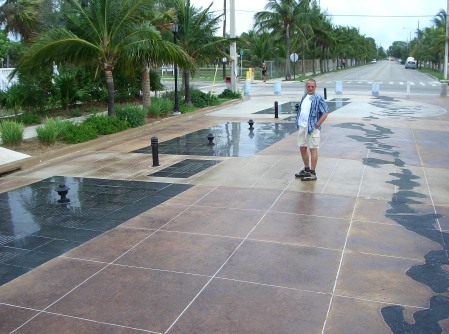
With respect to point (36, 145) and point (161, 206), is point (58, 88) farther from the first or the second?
point (161, 206)

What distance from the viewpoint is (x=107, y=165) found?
11.2m

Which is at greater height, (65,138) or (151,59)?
(151,59)

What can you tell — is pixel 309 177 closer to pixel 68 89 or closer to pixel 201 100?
pixel 68 89

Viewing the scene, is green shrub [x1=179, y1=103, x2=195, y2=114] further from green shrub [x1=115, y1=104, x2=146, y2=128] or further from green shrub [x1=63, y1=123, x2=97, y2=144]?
green shrub [x1=63, y1=123, x2=97, y2=144]

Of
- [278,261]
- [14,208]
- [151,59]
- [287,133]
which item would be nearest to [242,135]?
[287,133]

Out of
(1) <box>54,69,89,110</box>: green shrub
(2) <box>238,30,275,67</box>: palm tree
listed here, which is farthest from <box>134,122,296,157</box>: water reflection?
(2) <box>238,30,275,67</box>: palm tree

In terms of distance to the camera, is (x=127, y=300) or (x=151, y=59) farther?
(x=151, y=59)

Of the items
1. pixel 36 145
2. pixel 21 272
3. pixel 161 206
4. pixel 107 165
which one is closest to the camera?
pixel 21 272

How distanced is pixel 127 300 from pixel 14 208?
4092 millimetres

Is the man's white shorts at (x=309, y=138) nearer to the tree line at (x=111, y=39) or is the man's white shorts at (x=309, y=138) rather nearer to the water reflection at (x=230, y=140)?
the water reflection at (x=230, y=140)

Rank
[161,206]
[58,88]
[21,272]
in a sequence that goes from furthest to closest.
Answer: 1. [58,88]
2. [161,206]
3. [21,272]

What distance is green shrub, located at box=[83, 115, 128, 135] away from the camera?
47.9ft

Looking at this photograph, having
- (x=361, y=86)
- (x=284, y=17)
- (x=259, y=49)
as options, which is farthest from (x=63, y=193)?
(x=259, y=49)

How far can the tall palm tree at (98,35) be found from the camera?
13945mm
